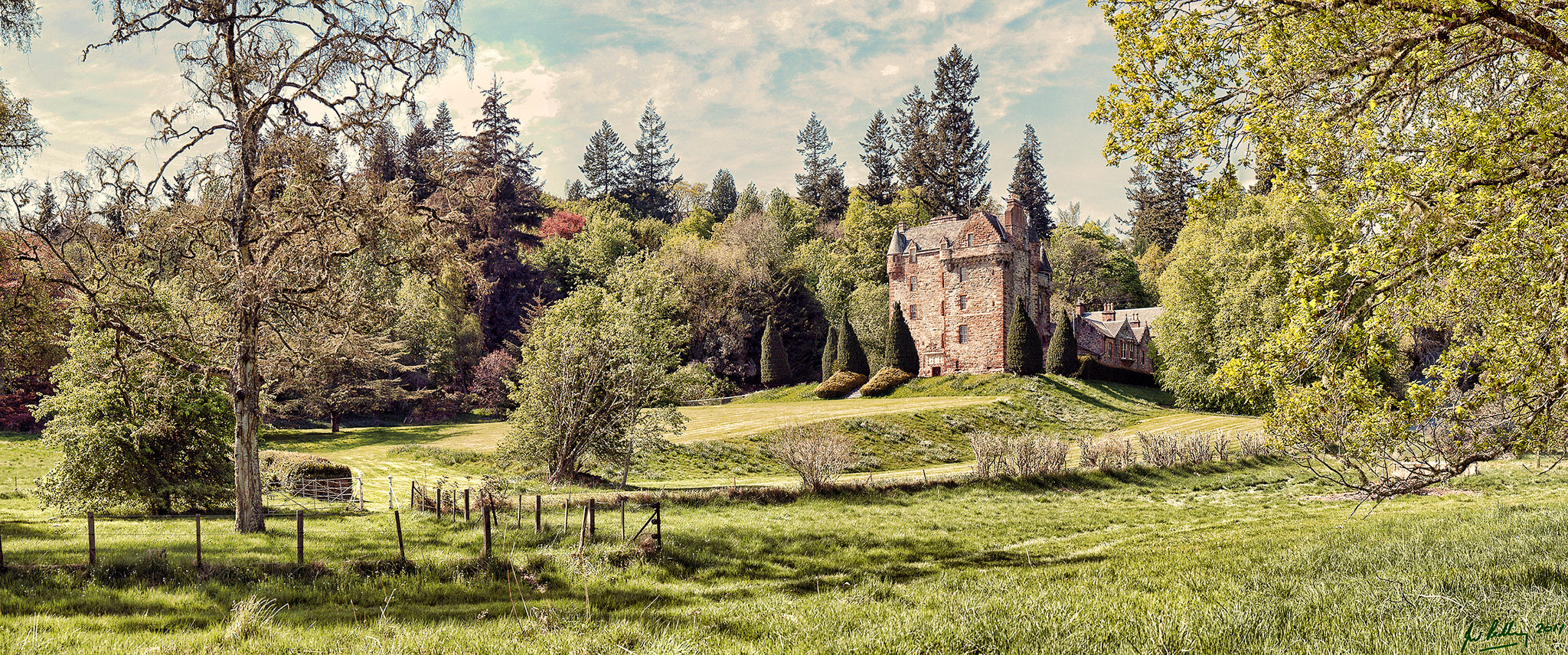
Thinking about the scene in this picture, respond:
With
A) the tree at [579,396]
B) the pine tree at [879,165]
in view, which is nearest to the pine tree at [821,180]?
the pine tree at [879,165]

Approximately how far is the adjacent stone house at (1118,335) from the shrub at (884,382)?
1714cm

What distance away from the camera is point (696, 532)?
1405cm

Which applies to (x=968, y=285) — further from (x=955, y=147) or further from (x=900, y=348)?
(x=955, y=147)

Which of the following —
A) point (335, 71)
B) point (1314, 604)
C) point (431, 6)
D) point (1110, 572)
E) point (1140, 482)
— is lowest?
point (1140, 482)

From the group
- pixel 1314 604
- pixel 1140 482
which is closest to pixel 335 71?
pixel 1314 604

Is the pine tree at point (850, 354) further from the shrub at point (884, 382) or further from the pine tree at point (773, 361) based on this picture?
the pine tree at point (773, 361)

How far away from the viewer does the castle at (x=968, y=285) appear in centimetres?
5381

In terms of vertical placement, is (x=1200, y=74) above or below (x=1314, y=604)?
above

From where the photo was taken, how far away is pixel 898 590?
8008 millimetres

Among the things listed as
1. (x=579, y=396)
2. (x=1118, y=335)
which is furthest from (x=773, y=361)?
(x=579, y=396)

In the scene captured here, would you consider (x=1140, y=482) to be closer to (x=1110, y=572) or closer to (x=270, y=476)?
(x=1110, y=572)

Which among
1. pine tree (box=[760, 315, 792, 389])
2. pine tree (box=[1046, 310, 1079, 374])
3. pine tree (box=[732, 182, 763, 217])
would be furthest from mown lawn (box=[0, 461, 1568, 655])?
pine tree (box=[732, 182, 763, 217])

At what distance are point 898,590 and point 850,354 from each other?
1865 inches

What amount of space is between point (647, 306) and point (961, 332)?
72.7ft
